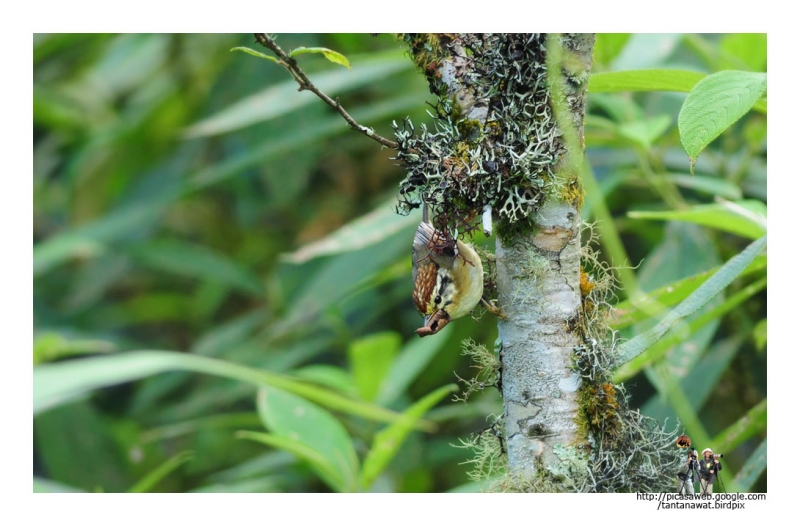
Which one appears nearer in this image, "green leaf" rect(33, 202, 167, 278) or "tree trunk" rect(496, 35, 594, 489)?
"tree trunk" rect(496, 35, 594, 489)

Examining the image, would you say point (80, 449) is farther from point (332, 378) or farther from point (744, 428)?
point (744, 428)

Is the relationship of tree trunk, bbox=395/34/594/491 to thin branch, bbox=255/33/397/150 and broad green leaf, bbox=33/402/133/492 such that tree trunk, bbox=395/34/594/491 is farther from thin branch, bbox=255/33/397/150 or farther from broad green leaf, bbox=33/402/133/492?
broad green leaf, bbox=33/402/133/492

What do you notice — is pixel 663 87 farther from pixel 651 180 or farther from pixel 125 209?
pixel 125 209

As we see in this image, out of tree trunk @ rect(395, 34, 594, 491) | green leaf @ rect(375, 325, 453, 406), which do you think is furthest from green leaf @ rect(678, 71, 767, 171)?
green leaf @ rect(375, 325, 453, 406)

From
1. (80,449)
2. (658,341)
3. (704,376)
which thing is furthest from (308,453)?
(80,449)

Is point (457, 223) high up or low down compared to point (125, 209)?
down

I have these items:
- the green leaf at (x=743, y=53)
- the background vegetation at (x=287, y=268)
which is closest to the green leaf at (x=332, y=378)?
the background vegetation at (x=287, y=268)

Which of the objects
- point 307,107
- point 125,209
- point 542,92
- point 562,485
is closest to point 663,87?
point 542,92
